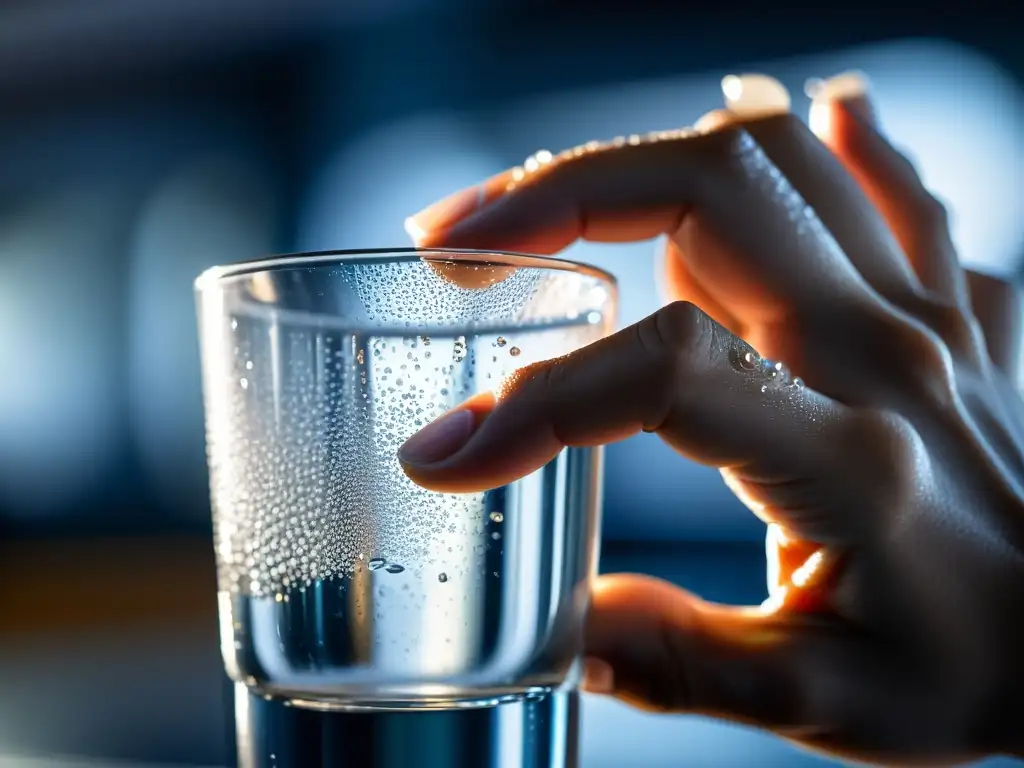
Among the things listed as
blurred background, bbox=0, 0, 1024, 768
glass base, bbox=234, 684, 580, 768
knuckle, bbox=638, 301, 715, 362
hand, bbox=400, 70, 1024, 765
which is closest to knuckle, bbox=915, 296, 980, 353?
hand, bbox=400, 70, 1024, 765

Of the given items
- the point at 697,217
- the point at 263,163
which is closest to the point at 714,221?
the point at 697,217

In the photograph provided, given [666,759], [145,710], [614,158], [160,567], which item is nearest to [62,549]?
[160,567]

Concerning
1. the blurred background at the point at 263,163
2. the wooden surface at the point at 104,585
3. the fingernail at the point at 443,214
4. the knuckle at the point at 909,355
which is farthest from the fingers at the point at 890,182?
the wooden surface at the point at 104,585

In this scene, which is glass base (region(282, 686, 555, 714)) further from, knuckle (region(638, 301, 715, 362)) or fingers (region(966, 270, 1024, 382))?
fingers (region(966, 270, 1024, 382))

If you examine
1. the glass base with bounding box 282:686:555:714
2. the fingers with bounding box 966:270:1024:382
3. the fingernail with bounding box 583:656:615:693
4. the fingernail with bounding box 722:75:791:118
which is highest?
the fingernail with bounding box 722:75:791:118

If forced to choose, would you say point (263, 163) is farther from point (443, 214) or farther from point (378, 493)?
point (378, 493)

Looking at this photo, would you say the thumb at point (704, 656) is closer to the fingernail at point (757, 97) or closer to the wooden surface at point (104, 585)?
the fingernail at point (757, 97)
